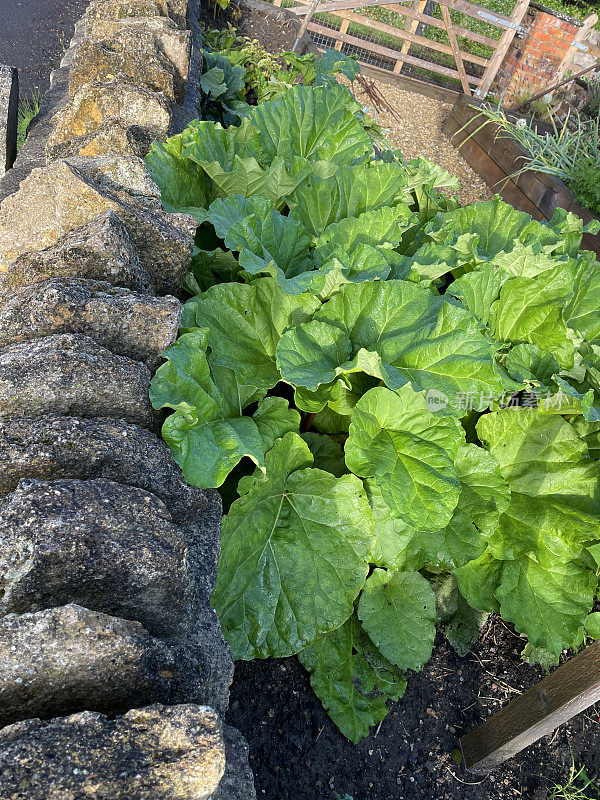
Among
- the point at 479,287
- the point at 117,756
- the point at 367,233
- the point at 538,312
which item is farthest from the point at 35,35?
the point at 117,756

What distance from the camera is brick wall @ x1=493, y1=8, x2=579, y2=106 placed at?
866cm

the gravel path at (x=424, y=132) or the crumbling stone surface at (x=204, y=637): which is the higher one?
the gravel path at (x=424, y=132)

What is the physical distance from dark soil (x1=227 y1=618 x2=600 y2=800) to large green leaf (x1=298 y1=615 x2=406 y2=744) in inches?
2.7

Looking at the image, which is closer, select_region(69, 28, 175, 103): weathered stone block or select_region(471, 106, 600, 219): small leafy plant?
select_region(69, 28, 175, 103): weathered stone block

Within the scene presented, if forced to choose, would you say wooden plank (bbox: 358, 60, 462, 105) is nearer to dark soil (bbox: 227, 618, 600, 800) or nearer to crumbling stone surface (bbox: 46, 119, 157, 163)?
crumbling stone surface (bbox: 46, 119, 157, 163)

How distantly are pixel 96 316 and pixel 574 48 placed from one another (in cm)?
981

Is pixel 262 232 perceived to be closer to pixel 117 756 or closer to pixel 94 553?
pixel 94 553

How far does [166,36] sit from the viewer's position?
121 inches

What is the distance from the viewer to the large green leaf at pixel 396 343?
1656 mm

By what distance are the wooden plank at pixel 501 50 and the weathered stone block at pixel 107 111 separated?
7993 mm

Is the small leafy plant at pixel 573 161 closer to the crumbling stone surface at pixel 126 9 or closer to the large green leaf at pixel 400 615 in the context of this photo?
the crumbling stone surface at pixel 126 9

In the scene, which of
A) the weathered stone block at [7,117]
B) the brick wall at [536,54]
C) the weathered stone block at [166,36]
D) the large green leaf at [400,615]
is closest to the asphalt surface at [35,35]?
the weathered stone block at [166,36]

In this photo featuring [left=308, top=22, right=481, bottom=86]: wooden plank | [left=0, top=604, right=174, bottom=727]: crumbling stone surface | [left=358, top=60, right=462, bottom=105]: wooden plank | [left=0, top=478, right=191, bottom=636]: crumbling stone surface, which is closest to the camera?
[left=0, top=604, right=174, bottom=727]: crumbling stone surface

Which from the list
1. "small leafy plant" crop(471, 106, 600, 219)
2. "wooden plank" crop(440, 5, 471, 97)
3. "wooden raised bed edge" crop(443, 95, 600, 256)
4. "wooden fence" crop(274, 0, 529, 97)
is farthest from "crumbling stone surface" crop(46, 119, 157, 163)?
"wooden plank" crop(440, 5, 471, 97)
